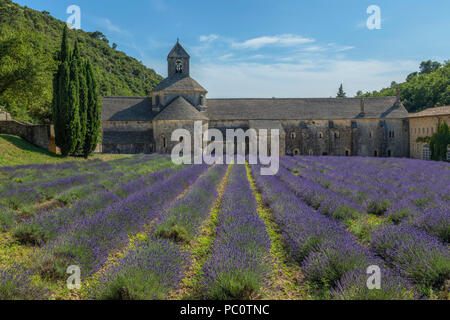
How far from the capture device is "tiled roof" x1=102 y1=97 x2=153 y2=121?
3170 cm

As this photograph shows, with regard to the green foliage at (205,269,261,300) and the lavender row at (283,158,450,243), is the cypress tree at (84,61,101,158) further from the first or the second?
the green foliage at (205,269,261,300)

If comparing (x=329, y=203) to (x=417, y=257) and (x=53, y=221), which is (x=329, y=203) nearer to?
(x=417, y=257)

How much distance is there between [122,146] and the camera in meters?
30.4

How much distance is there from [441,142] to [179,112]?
983 inches

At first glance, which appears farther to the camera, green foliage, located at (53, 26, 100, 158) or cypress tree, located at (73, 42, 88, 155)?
cypress tree, located at (73, 42, 88, 155)

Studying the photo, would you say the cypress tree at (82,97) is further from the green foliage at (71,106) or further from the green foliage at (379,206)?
the green foliage at (379,206)

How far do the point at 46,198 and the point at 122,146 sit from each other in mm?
23294

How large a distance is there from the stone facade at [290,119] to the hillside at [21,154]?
11.5 metres

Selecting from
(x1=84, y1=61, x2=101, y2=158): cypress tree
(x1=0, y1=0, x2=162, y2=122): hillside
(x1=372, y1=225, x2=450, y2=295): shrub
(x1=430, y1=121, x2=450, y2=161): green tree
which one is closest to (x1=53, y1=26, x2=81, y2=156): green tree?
(x1=0, y1=0, x2=162, y2=122): hillside

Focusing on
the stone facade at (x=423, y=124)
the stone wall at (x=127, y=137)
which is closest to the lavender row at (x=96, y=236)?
the stone wall at (x=127, y=137)

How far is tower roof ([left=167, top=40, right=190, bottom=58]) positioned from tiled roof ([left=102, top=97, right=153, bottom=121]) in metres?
6.04

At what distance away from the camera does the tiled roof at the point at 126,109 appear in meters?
31.7
